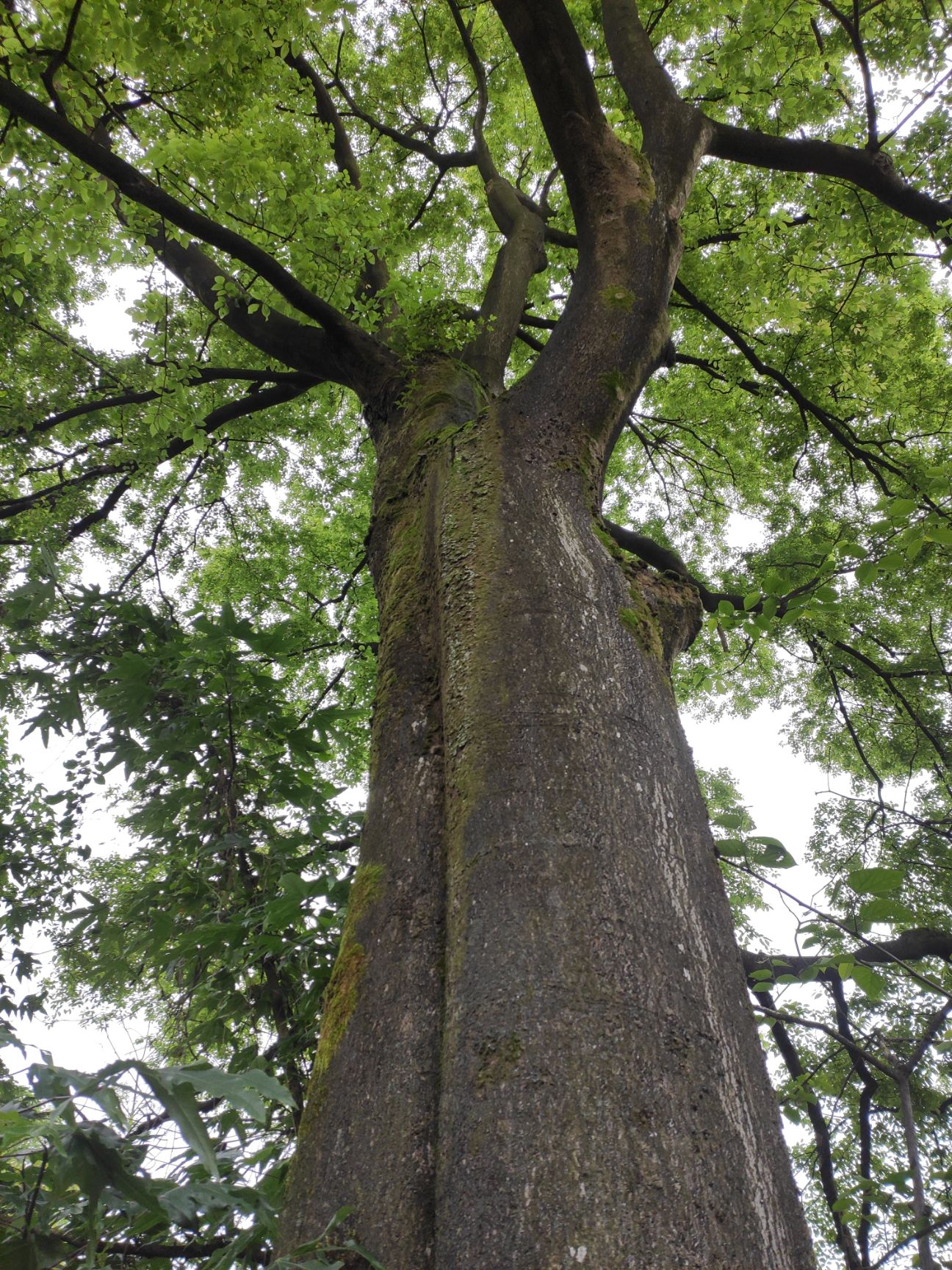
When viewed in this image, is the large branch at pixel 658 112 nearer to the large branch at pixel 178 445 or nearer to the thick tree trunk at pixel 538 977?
the thick tree trunk at pixel 538 977

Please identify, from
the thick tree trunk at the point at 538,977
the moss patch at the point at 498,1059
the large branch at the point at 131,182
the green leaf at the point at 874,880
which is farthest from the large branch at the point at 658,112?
the moss patch at the point at 498,1059

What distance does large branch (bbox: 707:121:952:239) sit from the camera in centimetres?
359

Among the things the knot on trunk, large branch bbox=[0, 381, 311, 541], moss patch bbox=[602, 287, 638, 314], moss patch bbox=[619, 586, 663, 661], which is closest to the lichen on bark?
moss patch bbox=[619, 586, 663, 661]

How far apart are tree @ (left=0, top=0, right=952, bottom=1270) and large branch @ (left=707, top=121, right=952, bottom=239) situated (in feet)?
0.07

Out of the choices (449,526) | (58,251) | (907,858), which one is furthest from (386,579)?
(907,858)

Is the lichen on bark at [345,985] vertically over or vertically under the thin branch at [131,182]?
under

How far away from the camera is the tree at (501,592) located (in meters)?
1.17

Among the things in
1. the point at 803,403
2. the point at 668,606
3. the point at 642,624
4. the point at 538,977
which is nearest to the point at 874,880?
the point at 538,977

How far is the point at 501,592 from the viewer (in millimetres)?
1968

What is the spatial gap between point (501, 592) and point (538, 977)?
3.37 ft

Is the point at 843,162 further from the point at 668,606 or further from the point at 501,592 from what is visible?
the point at 501,592

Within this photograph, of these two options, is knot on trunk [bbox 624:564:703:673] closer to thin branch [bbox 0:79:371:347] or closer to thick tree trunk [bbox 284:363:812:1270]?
thick tree trunk [bbox 284:363:812:1270]

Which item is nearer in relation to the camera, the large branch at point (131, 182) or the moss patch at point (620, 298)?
the large branch at point (131, 182)

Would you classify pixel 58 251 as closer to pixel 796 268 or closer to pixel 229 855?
pixel 229 855
